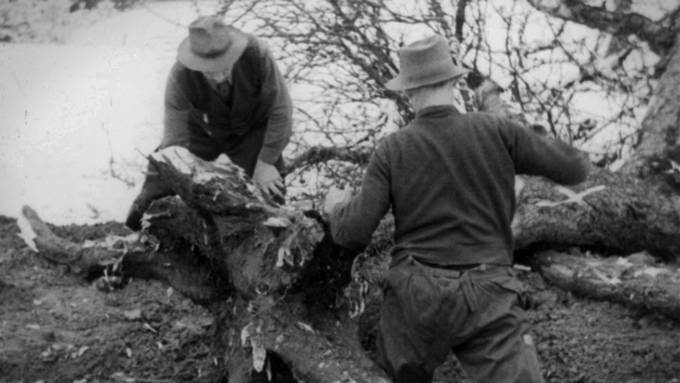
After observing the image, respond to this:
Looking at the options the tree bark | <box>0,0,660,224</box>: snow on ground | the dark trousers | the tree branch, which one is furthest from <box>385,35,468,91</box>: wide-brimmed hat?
<box>0,0,660,224</box>: snow on ground

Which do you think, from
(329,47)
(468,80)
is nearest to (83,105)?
(329,47)

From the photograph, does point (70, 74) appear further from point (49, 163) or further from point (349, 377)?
point (349, 377)

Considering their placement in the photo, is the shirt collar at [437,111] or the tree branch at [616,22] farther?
the tree branch at [616,22]

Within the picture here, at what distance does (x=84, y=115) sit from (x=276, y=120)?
4.12 meters

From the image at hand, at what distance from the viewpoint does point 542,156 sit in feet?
9.41

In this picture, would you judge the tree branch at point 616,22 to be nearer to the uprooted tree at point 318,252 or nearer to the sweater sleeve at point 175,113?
the uprooted tree at point 318,252

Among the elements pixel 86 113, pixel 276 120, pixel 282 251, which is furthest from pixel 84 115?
pixel 282 251

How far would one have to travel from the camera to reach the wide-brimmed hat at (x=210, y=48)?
418 cm

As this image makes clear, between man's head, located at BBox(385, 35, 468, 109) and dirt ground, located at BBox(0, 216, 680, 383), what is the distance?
1317 millimetres

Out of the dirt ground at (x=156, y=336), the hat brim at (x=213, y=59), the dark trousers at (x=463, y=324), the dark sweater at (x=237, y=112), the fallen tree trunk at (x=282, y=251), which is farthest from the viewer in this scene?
the dark sweater at (x=237, y=112)

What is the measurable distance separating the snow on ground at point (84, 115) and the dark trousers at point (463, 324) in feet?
13.5

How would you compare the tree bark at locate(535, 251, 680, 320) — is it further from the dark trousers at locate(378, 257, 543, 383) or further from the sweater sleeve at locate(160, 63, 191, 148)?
the sweater sleeve at locate(160, 63, 191, 148)

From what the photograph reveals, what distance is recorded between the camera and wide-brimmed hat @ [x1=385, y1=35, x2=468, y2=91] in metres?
2.87

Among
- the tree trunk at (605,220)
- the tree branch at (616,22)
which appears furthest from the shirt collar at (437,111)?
the tree branch at (616,22)
